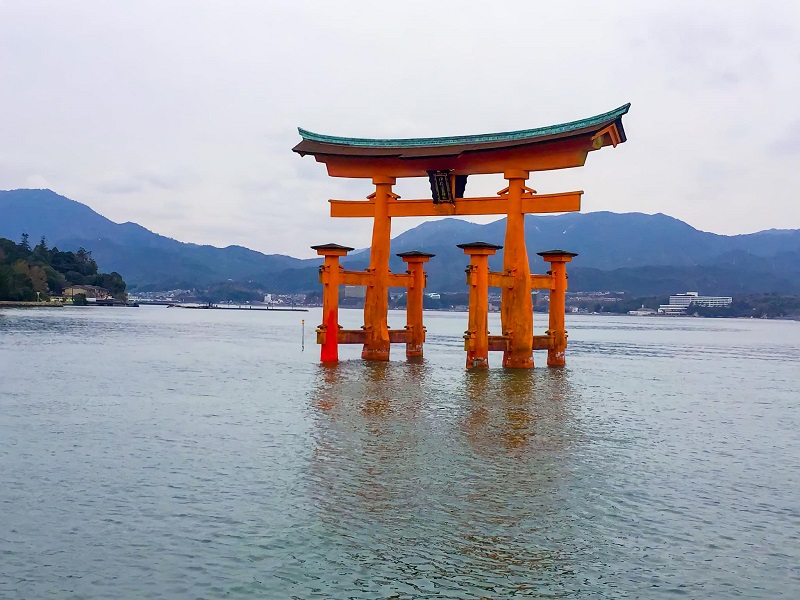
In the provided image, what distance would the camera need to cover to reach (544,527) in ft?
31.9

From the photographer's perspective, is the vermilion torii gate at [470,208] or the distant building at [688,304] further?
the distant building at [688,304]

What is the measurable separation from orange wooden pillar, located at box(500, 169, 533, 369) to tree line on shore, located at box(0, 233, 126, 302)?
279 feet

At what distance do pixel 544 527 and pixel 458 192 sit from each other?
22851 mm

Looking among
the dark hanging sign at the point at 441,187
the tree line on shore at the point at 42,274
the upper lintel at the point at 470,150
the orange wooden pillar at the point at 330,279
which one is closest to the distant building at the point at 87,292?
the tree line on shore at the point at 42,274

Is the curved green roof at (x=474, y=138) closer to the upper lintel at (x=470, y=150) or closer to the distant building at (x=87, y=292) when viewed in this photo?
the upper lintel at (x=470, y=150)

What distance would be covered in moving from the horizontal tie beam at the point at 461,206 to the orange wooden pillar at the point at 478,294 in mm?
2435

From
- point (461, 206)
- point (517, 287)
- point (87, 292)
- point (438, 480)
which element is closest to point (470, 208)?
point (461, 206)

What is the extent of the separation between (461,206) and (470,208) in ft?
1.36

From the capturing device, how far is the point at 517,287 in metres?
28.9

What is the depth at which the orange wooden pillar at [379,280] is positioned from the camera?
31203 mm

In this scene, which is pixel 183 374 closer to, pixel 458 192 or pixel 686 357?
pixel 458 192

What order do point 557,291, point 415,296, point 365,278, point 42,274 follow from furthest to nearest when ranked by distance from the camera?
point 42,274
point 415,296
point 557,291
point 365,278

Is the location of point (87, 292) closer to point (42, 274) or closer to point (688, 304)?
point (42, 274)

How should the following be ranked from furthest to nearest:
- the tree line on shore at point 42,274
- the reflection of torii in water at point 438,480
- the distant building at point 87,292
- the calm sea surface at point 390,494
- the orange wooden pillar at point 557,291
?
the distant building at point 87,292
the tree line on shore at point 42,274
the orange wooden pillar at point 557,291
the reflection of torii in water at point 438,480
the calm sea surface at point 390,494
